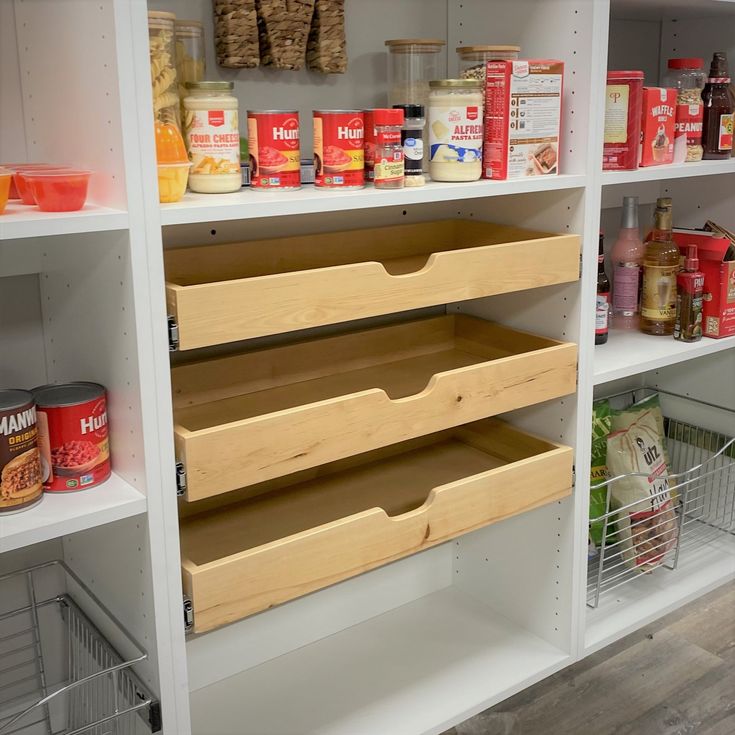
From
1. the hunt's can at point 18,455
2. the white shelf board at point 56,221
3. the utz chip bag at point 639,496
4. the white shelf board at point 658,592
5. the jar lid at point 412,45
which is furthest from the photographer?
Answer: the utz chip bag at point 639,496

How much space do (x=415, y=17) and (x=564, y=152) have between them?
0.42 meters

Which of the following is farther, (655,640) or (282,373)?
(655,640)

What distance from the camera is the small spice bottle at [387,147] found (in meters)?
1.42

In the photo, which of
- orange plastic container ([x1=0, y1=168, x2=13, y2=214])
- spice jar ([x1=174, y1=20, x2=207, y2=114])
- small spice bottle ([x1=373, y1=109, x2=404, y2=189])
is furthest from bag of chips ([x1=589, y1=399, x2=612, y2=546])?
orange plastic container ([x1=0, y1=168, x2=13, y2=214])

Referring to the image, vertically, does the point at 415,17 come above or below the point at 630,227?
above

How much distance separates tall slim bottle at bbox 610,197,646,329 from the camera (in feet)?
6.84

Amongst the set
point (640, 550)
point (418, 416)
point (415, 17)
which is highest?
point (415, 17)

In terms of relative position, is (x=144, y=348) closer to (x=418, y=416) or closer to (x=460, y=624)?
(x=418, y=416)

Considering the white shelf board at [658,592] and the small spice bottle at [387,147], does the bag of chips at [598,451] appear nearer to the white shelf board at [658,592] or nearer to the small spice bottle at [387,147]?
the white shelf board at [658,592]

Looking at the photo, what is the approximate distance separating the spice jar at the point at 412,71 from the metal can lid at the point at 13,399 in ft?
2.94

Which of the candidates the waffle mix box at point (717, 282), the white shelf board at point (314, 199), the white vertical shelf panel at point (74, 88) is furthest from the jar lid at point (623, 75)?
the white vertical shelf panel at point (74, 88)

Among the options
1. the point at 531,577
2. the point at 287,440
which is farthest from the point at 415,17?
the point at 531,577

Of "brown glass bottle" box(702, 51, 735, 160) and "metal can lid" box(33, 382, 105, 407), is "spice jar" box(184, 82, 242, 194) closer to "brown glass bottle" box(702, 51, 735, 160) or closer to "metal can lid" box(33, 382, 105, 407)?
"metal can lid" box(33, 382, 105, 407)

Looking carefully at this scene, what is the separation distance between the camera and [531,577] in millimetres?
1977
